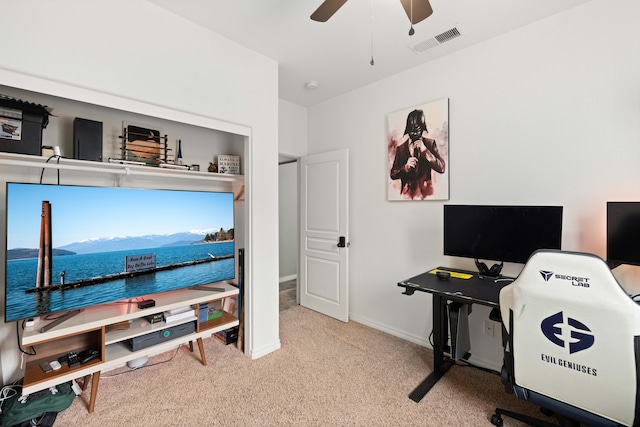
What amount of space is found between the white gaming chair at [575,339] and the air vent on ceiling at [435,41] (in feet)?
6.15

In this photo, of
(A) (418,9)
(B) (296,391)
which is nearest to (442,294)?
(B) (296,391)

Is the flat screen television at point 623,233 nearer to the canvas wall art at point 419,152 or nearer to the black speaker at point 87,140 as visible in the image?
the canvas wall art at point 419,152

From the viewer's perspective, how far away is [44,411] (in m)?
1.72

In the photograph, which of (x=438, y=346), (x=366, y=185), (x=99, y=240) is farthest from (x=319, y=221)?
(x=99, y=240)

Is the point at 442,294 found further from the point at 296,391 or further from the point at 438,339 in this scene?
the point at 296,391

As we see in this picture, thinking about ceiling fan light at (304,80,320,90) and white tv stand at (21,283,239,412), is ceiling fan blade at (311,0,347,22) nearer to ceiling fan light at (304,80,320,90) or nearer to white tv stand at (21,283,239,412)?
ceiling fan light at (304,80,320,90)

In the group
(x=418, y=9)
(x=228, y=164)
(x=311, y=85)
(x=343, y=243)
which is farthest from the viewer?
(x=343, y=243)

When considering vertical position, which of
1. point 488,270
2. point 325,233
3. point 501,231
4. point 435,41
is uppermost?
point 435,41

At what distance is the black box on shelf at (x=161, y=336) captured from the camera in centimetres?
210

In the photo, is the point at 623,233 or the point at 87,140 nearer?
the point at 623,233

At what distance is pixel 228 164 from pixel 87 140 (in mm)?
1165

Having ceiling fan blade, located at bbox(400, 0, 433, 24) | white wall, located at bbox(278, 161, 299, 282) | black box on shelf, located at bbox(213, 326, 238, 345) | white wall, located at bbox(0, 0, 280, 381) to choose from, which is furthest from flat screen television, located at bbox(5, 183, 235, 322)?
white wall, located at bbox(278, 161, 299, 282)

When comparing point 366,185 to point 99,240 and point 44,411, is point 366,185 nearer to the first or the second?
point 99,240

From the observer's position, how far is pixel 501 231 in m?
2.14
